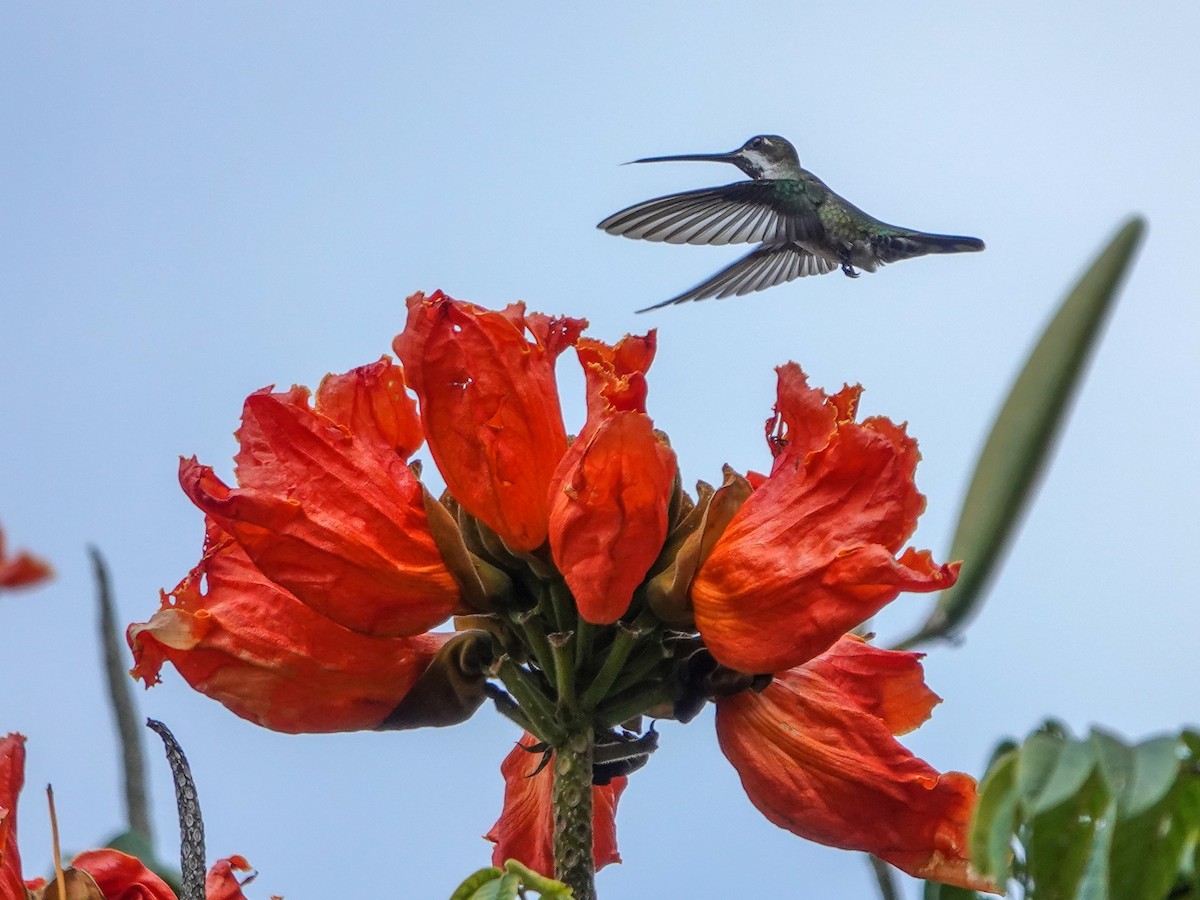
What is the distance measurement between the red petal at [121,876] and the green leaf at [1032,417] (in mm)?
1137

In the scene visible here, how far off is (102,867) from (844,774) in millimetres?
1002

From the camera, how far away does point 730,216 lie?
5871mm

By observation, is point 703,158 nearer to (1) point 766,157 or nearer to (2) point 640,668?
(1) point 766,157

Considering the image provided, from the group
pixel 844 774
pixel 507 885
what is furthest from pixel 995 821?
pixel 844 774

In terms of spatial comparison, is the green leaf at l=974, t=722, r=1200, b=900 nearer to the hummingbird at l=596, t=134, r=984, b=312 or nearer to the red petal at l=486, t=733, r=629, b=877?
the red petal at l=486, t=733, r=629, b=877

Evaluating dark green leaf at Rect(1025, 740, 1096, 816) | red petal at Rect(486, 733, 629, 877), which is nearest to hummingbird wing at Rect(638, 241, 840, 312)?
red petal at Rect(486, 733, 629, 877)

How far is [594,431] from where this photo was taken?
6.66ft

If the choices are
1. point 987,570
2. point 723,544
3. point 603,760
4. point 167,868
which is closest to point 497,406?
point 723,544

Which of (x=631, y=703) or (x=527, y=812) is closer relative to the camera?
(x=631, y=703)

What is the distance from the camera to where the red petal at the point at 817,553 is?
1953 mm

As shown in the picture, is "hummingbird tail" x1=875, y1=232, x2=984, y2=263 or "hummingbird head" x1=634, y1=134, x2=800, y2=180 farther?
"hummingbird head" x1=634, y1=134, x2=800, y2=180

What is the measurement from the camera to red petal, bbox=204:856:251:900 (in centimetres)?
205

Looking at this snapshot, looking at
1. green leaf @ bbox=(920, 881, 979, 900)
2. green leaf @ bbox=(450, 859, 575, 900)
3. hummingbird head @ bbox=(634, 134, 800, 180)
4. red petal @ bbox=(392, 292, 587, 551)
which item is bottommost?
green leaf @ bbox=(920, 881, 979, 900)

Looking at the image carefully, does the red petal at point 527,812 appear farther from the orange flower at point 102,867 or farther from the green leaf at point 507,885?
the green leaf at point 507,885
